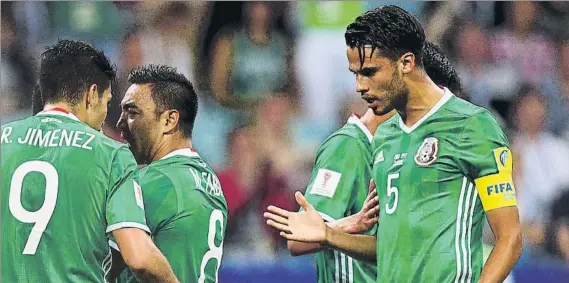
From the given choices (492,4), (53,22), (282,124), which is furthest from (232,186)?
(492,4)

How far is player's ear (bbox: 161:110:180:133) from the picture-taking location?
5.77 metres

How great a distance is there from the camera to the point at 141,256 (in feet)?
15.4

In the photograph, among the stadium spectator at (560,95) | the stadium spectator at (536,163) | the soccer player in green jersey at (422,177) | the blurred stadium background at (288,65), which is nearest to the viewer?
the soccer player in green jersey at (422,177)

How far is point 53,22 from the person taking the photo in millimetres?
10789

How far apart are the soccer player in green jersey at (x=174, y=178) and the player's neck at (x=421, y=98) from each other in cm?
124

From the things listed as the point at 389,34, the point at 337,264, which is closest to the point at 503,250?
the point at 389,34

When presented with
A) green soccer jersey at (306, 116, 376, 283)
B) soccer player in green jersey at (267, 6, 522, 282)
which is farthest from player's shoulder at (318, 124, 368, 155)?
soccer player in green jersey at (267, 6, 522, 282)

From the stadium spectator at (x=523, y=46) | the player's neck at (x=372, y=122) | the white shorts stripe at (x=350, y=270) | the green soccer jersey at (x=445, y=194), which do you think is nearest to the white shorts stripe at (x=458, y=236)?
the green soccer jersey at (x=445, y=194)

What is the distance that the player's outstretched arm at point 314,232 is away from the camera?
496 cm

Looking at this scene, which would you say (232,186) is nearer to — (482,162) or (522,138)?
(522,138)

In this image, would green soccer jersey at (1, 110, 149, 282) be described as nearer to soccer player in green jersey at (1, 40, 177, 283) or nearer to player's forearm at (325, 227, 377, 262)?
soccer player in green jersey at (1, 40, 177, 283)

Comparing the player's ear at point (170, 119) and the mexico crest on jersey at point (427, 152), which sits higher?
the player's ear at point (170, 119)

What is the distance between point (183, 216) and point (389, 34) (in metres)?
1.41

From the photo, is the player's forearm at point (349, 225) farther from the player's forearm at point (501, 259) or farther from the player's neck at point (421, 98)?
the player's forearm at point (501, 259)
